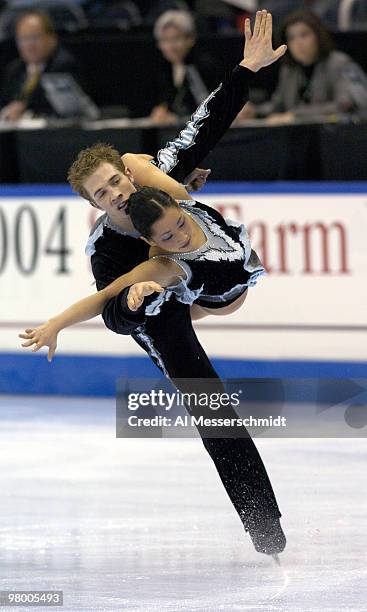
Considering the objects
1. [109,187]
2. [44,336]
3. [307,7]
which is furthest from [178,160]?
[307,7]

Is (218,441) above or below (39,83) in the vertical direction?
above

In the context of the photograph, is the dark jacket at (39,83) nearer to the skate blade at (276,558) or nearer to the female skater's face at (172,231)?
the female skater's face at (172,231)

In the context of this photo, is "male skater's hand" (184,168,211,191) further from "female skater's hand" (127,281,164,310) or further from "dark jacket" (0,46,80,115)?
"dark jacket" (0,46,80,115)

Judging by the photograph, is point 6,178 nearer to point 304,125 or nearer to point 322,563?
point 304,125

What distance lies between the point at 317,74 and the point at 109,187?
115 inches

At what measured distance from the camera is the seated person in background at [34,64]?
697cm

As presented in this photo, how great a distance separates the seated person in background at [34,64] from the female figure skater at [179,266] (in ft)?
10.5

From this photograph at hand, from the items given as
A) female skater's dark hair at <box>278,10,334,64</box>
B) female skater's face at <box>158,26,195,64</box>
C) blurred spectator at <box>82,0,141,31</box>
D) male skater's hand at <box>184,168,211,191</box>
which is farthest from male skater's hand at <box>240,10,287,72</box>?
blurred spectator at <box>82,0,141,31</box>

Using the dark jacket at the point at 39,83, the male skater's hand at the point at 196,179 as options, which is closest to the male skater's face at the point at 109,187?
the male skater's hand at the point at 196,179

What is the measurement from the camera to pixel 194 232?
3834mm

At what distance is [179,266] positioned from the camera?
149 inches

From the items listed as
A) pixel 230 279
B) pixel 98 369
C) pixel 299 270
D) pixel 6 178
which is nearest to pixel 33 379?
pixel 98 369

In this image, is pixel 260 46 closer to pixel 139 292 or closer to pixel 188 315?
pixel 188 315

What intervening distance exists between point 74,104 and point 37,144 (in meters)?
0.35
